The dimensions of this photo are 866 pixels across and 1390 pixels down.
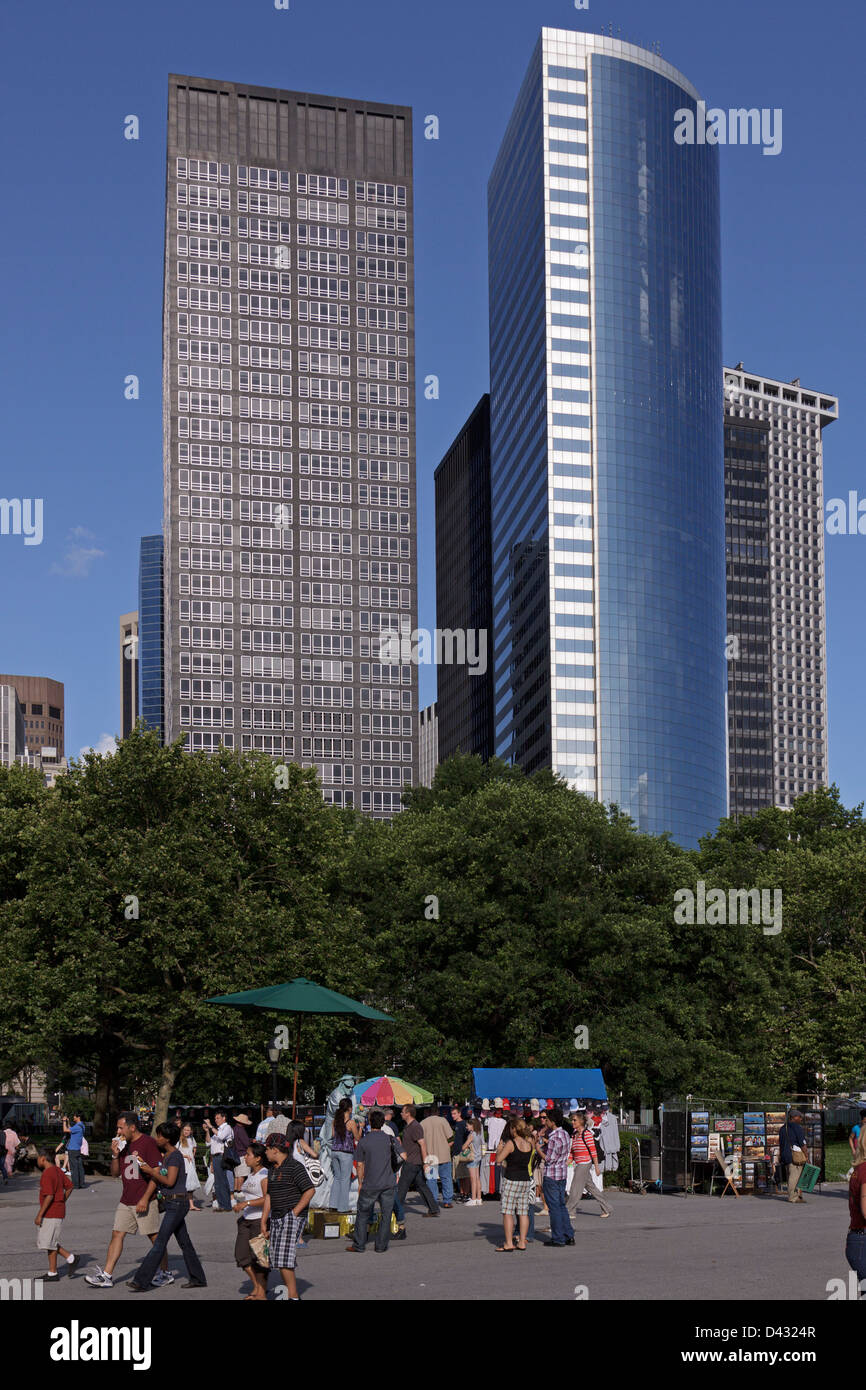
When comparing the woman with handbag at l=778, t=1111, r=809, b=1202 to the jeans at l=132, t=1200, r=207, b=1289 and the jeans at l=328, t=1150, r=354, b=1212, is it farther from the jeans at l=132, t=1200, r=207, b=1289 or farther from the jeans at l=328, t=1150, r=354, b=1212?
the jeans at l=132, t=1200, r=207, b=1289

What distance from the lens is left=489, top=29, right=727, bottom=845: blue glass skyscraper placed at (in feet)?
541

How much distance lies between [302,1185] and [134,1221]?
3.49 m

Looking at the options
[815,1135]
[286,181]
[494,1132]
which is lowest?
[815,1135]

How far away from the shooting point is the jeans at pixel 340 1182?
995 inches

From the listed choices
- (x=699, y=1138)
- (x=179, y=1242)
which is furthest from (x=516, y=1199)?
(x=699, y=1138)

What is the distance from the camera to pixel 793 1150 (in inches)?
1265

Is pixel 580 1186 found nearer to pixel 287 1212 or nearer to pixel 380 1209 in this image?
pixel 380 1209

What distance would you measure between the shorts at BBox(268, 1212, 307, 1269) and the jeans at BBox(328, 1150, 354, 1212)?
395 inches

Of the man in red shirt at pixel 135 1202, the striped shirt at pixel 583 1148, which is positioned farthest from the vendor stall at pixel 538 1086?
the man in red shirt at pixel 135 1202

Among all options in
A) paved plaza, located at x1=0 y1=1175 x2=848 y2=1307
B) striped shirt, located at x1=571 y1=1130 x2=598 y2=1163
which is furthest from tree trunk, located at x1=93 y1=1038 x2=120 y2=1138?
striped shirt, located at x1=571 y1=1130 x2=598 y2=1163

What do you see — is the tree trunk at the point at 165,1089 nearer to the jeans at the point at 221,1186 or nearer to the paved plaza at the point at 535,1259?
the paved plaza at the point at 535,1259

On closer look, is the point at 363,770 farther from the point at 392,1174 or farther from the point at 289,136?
the point at 392,1174

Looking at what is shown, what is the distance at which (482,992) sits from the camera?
4631 centimetres

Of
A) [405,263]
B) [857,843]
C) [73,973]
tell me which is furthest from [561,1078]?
[405,263]
